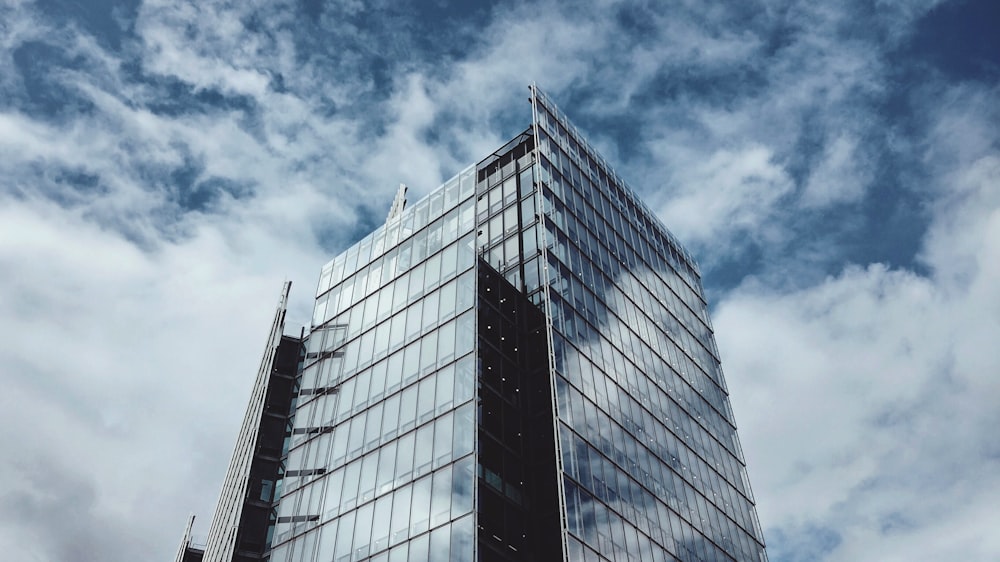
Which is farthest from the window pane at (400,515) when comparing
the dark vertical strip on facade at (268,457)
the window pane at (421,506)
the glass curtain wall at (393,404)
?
the dark vertical strip on facade at (268,457)

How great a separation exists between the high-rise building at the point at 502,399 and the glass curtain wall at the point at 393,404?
14 cm

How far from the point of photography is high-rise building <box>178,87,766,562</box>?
1890 inches

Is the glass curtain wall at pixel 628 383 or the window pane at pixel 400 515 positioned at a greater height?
the glass curtain wall at pixel 628 383

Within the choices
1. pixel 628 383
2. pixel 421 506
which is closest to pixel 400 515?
pixel 421 506

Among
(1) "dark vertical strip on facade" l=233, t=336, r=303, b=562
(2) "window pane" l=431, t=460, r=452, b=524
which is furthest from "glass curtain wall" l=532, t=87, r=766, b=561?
(1) "dark vertical strip on facade" l=233, t=336, r=303, b=562

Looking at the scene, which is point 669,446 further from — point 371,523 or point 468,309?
point 371,523

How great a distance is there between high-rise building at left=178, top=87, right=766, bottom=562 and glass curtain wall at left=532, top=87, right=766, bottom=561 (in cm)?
18

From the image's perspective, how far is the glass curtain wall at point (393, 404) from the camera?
47.1m

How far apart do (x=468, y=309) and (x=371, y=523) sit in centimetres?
1311

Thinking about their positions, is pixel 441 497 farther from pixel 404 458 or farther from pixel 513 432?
pixel 513 432

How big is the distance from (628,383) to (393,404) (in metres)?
15.4

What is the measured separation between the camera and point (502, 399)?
51094mm

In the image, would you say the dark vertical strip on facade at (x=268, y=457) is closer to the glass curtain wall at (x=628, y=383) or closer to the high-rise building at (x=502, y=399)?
the high-rise building at (x=502, y=399)

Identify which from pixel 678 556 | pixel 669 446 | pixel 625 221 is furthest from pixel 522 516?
pixel 625 221
